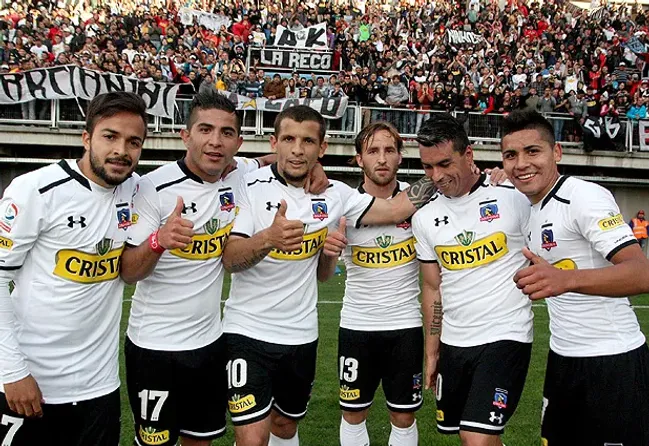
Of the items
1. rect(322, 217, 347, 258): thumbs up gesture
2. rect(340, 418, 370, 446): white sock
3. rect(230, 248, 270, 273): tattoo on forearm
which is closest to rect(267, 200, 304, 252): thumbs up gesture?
rect(230, 248, 270, 273): tattoo on forearm

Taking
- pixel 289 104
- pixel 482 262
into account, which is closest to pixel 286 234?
pixel 482 262

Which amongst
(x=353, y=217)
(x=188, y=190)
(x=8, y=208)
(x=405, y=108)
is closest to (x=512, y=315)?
(x=353, y=217)

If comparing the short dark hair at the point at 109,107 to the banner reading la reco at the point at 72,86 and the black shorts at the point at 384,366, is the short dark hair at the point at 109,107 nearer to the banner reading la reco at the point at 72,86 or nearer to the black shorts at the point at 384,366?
the black shorts at the point at 384,366

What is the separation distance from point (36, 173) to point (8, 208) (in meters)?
0.25

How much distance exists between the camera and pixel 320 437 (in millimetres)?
6559

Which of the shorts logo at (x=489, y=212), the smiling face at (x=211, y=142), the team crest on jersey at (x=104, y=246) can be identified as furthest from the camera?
the shorts logo at (x=489, y=212)

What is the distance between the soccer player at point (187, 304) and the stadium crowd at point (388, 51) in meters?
14.8

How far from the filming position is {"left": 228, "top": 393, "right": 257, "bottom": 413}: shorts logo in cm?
462

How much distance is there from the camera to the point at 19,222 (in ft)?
11.8

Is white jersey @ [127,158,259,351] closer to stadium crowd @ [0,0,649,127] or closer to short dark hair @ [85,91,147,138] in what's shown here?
short dark hair @ [85,91,147,138]

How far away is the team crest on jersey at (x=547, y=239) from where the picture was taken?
13.7ft

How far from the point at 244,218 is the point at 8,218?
1598 millimetres

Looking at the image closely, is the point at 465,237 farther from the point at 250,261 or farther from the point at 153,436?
the point at 153,436

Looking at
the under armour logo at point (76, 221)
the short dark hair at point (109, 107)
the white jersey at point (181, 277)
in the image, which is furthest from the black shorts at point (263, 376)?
the short dark hair at point (109, 107)
